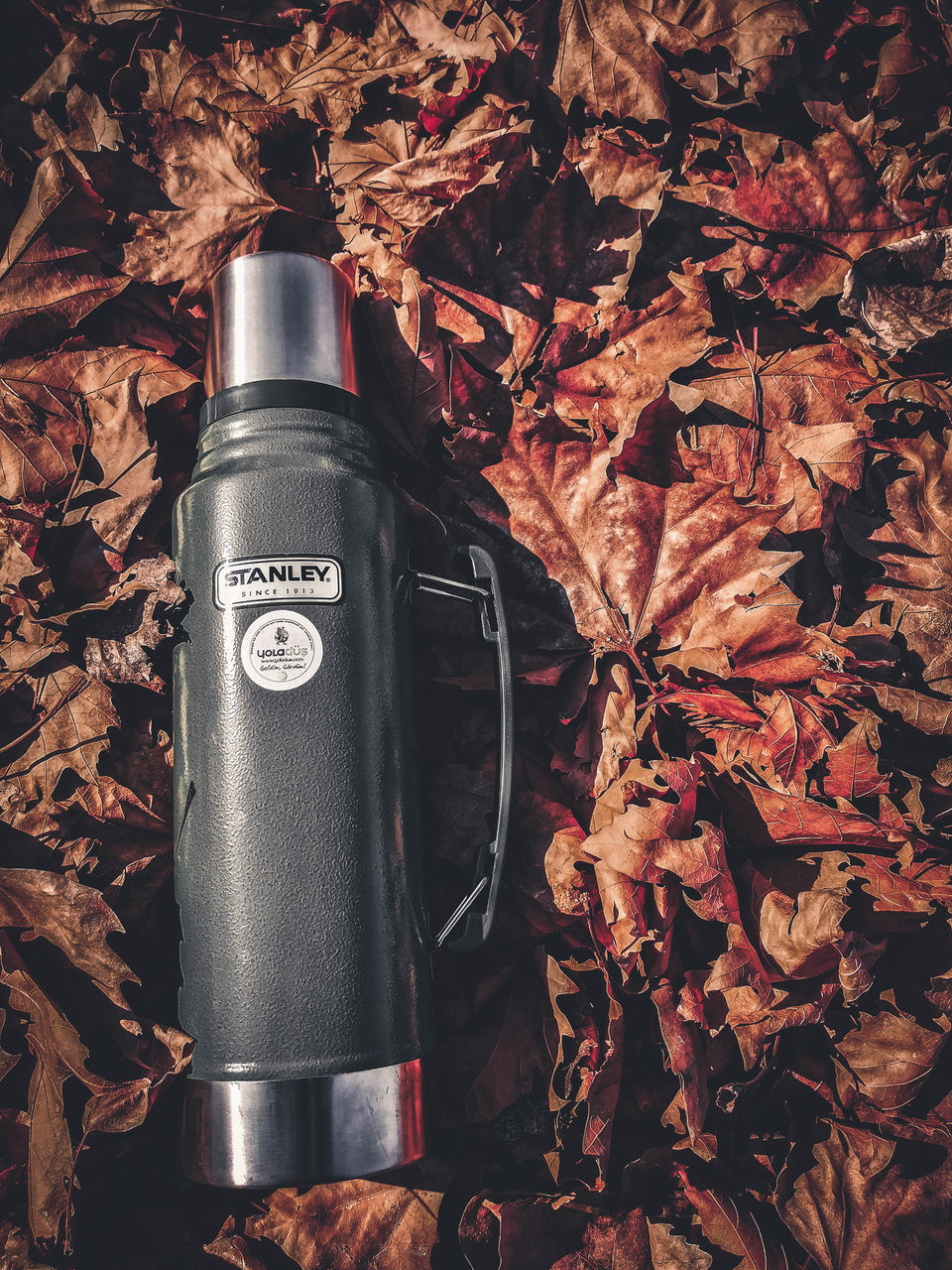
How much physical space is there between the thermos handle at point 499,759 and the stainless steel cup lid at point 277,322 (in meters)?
0.50

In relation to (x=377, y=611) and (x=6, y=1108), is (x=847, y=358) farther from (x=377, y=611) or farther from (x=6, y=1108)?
(x=6, y=1108)

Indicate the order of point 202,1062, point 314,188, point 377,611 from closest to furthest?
point 202,1062 → point 377,611 → point 314,188

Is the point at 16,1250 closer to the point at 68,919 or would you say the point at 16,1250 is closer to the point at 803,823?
the point at 68,919

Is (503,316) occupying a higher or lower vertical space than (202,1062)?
higher

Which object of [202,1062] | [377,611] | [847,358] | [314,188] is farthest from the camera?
[314,188]

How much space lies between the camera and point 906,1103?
170 centimetres

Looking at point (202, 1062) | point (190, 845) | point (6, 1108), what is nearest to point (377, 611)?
point (190, 845)

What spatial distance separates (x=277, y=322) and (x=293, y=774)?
3.23 ft

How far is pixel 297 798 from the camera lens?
61.6 inches

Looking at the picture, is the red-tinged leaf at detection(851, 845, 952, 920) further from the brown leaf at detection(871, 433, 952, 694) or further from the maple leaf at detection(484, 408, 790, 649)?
the maple leaf at detection(484, 408, 790, 649)

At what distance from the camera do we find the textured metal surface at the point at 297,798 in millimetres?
1530

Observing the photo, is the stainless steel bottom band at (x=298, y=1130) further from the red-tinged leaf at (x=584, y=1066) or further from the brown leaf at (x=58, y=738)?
the brown leaf at (x=58, y=738)

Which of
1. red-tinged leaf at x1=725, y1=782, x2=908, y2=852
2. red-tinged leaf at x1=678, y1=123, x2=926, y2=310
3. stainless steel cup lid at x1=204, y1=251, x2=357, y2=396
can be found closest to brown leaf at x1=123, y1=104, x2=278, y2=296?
stainless steel cup lid at x1=204, y1=251, x2=357, y2=396

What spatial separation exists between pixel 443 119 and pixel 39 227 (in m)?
1.07
